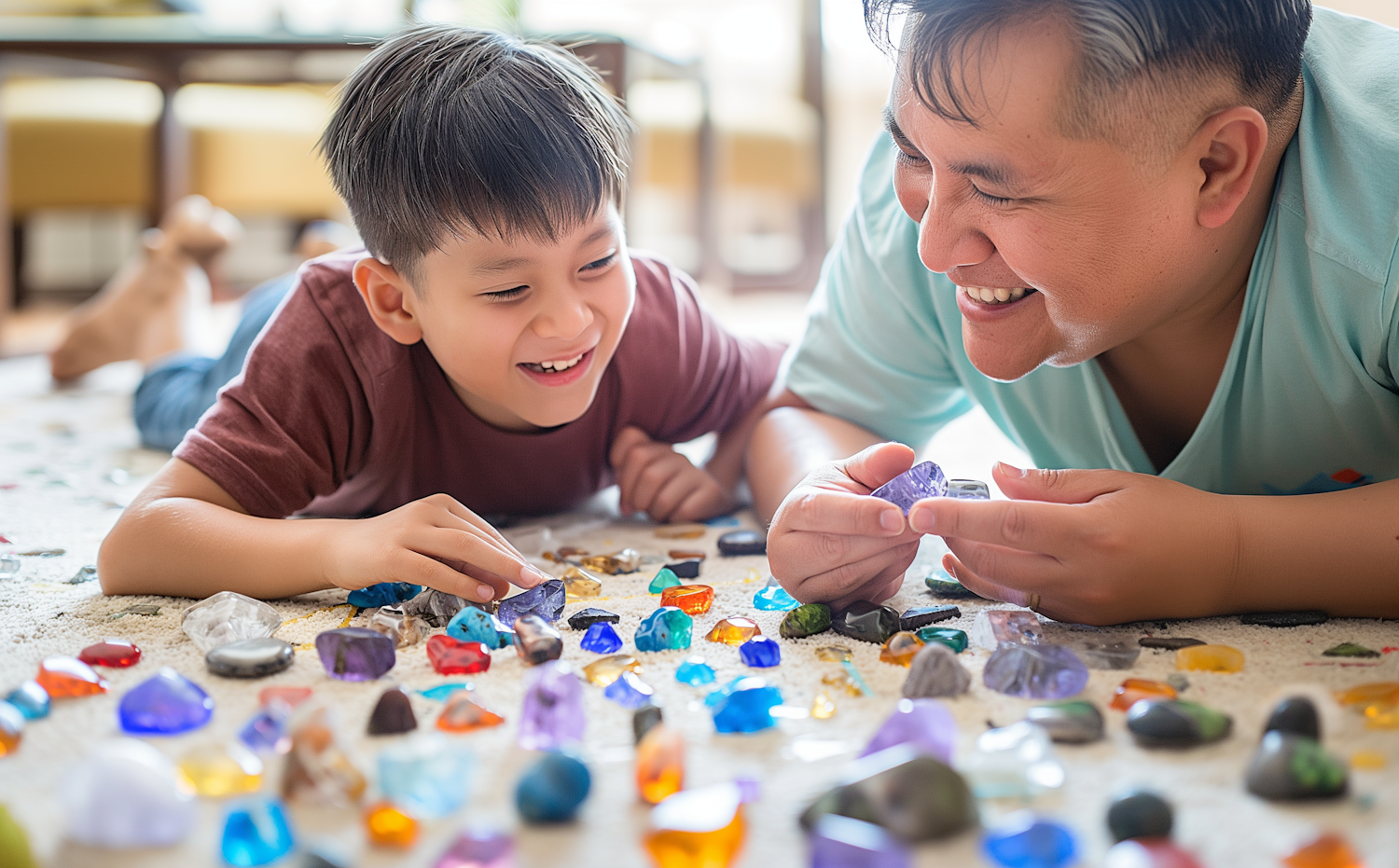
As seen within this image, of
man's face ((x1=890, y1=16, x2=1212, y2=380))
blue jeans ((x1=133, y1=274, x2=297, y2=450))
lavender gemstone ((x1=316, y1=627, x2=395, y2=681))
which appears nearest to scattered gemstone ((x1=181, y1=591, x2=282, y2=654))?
lavender gemstone ((x1=316, y1=627, x2=395, y2=681))

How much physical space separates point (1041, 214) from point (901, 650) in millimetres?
308

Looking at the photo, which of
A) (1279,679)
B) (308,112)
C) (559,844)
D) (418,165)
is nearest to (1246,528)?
(1279,679)

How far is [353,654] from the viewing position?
69 centimetres

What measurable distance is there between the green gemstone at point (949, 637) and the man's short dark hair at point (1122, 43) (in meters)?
0.34

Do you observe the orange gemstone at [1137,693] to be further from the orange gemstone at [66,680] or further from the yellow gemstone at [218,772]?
the orange gemstone at [66,680]

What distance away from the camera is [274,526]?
0.90m

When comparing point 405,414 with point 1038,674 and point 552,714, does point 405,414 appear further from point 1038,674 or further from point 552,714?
point 1038,674

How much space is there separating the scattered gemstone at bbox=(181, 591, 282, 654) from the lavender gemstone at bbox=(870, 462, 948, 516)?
17.3 inches

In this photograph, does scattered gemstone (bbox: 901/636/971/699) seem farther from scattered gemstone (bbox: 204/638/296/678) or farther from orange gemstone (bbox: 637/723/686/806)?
scattered gemstone (bbox: 204/638/296/678)

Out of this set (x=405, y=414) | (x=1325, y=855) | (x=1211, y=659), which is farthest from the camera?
(x=405, y=414)

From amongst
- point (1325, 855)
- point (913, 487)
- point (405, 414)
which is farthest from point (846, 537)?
point (405, 414)

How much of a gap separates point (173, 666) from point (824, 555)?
0.44 m

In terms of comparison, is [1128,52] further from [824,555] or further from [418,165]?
[418,165]

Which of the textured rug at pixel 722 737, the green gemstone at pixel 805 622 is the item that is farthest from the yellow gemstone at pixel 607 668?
the green gemstone at pixel 805 622
